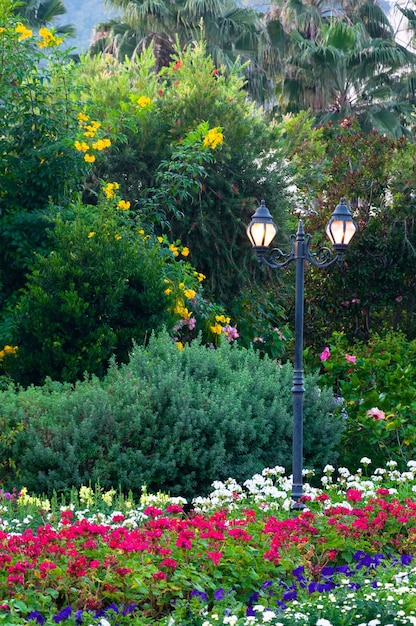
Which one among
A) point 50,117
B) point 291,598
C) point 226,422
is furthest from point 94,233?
point 291,598

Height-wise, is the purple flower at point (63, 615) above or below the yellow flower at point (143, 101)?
below

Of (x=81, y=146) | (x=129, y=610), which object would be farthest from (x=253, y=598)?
(x=81, y=146)

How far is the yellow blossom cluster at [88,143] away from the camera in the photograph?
10.1 meters

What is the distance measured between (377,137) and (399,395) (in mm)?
7449

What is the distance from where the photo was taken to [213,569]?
4.67m

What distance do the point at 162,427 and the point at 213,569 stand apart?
10.1 ft

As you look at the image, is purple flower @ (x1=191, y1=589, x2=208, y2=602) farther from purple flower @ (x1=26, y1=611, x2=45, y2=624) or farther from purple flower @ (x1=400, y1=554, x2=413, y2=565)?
purple flower @ (x1=400, y1=554, x2=413, y2=565)

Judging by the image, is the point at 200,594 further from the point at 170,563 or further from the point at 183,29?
the point at 183,29

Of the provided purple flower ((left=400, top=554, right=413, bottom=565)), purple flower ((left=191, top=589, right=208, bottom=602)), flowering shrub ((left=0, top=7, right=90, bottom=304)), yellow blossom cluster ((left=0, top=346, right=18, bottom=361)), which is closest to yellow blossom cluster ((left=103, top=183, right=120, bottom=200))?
flowering shrub ((left=0, top=7, right=90, bottom=304))

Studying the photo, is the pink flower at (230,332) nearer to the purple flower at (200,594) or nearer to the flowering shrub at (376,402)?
the flowering shrub at (376,402)

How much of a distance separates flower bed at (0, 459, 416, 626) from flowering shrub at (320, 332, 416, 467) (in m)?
3.24

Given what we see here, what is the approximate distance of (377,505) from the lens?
609cm

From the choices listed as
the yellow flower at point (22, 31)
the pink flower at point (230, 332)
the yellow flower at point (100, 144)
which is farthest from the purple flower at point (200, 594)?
the yellow flower at point (22, 31)

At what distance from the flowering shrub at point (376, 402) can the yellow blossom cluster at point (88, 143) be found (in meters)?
3.37
